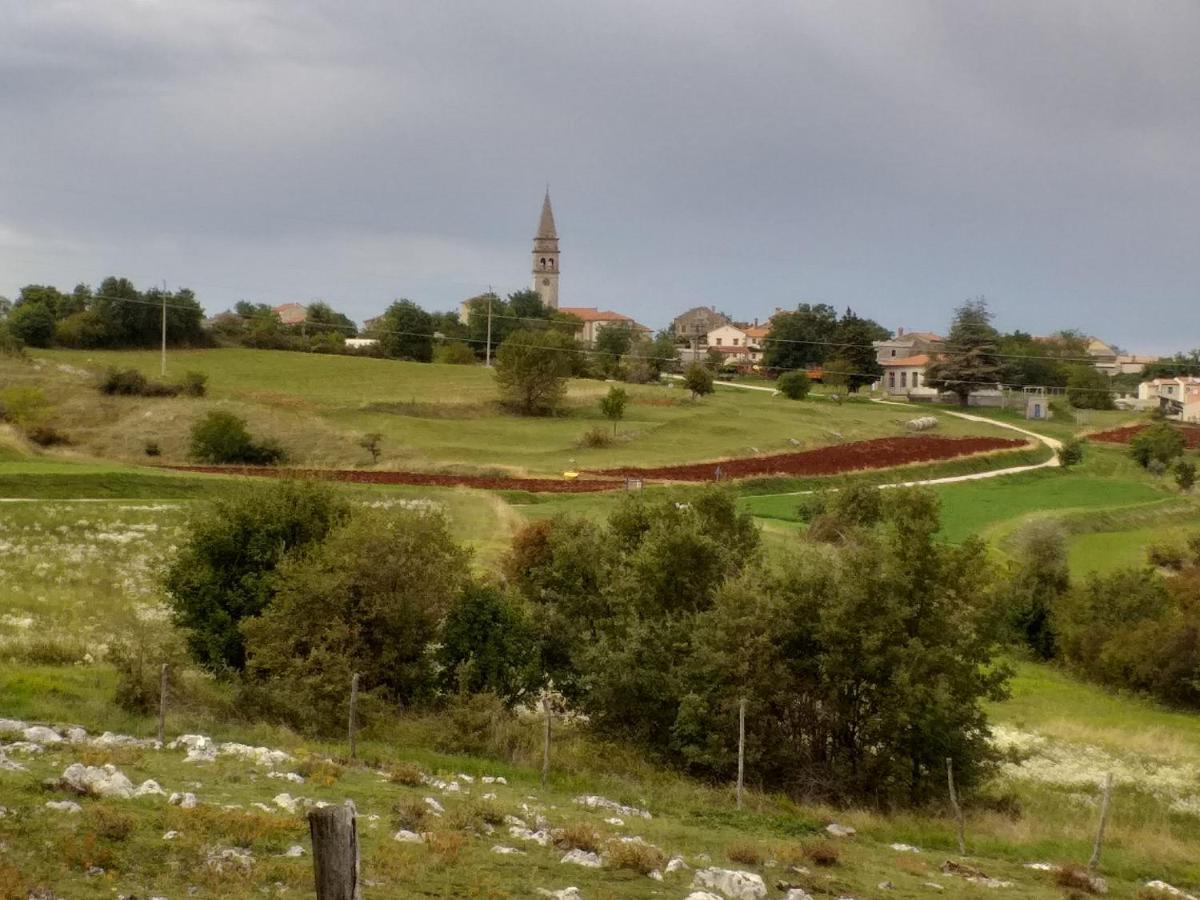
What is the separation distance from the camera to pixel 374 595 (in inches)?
1032

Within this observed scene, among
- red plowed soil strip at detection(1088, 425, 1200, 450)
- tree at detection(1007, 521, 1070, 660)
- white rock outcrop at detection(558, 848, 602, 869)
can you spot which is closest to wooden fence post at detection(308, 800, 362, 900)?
white rock outcrop at detection(558, 848, 602, 869)

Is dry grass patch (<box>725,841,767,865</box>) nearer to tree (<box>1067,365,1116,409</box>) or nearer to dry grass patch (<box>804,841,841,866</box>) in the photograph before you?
dry grass patch (<box>804,841,841,866</box>)

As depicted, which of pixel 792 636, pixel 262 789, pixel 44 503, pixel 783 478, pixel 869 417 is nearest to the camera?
pixel 262 789

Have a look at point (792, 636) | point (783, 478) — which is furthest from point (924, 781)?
point (783, 478)

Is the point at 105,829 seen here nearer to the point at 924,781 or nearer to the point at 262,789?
the point at 262,789

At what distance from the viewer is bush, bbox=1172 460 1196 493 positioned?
291 feet

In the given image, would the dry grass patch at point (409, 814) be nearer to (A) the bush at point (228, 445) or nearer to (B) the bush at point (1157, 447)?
(A) the bush at point (228, 445)

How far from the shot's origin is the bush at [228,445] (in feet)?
263

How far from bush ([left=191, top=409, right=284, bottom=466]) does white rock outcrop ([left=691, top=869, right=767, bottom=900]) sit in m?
69.0

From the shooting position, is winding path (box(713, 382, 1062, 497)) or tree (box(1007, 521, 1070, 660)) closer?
tree (box(1007, 521, 1070, 660))

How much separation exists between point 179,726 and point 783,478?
57738 mm

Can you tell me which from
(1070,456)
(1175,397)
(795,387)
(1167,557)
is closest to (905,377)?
(795,387)

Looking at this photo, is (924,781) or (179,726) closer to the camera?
(179,726)

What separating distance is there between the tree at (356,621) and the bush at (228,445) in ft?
180
